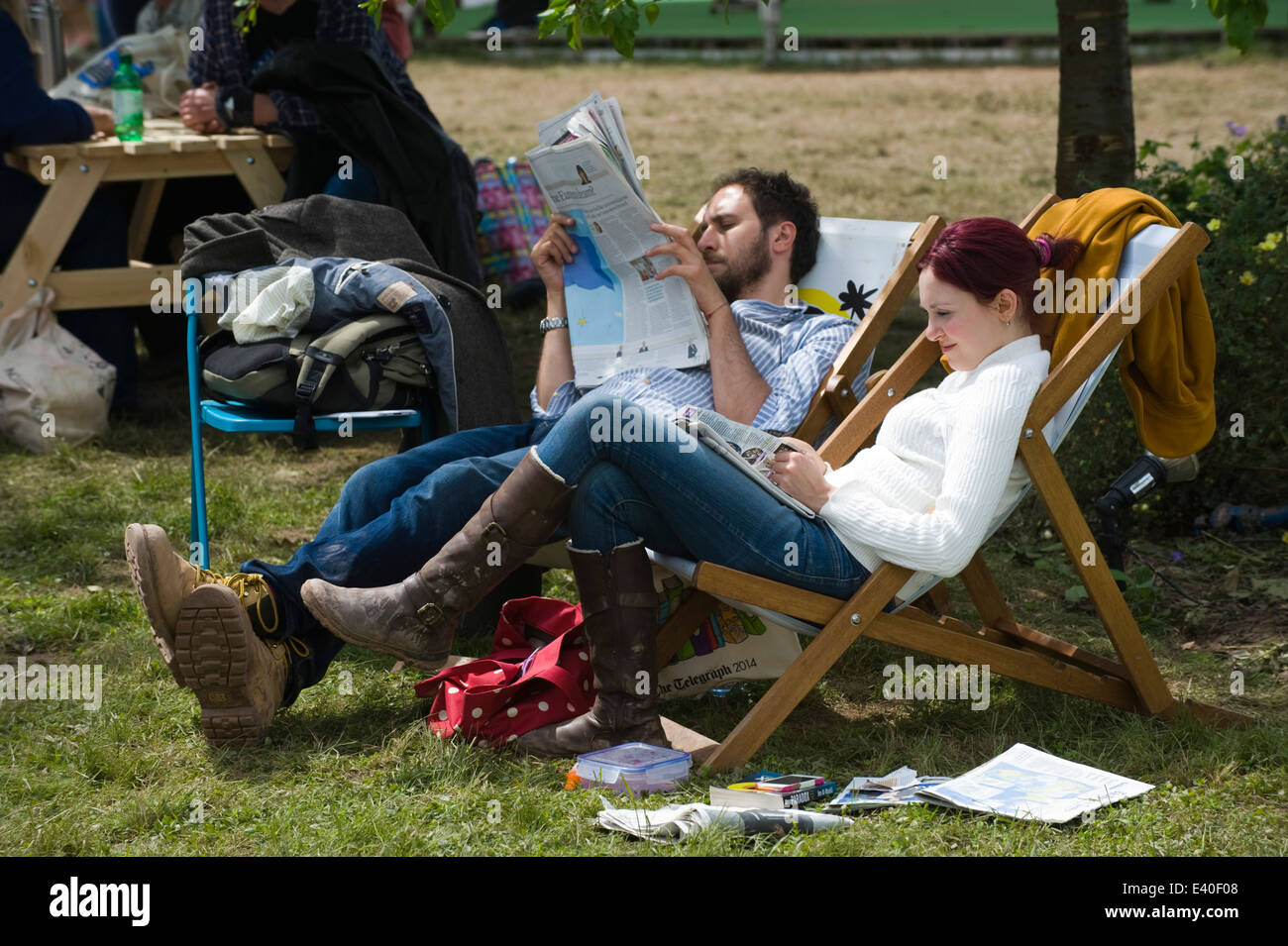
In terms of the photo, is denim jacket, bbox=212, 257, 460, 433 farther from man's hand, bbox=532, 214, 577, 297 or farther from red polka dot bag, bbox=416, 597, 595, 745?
red polka dot bag, bbox=416, 597, 595, 745

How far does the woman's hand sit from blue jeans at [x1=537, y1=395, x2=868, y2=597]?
0.27ft

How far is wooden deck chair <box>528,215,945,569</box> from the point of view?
348 centimetres

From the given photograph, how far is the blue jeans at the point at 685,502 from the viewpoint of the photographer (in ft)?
9.42

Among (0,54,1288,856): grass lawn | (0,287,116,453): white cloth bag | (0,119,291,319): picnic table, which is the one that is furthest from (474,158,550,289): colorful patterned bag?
(0,287,116,453): white cloth bag

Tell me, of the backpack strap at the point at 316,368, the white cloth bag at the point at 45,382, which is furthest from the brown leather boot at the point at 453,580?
the white cloth bag at the point at 45,382

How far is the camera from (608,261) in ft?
11.8

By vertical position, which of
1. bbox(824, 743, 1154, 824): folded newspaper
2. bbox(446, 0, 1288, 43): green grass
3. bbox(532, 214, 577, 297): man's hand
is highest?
bbox(446, 0, 1288, 43): green grass

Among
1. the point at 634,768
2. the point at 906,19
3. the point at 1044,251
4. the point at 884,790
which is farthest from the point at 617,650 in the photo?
the point at 906,19

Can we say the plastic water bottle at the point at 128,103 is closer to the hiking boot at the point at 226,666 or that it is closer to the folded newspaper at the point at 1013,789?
the hiking boot at the point at 226,666

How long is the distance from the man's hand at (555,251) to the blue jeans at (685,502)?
2.89 ft

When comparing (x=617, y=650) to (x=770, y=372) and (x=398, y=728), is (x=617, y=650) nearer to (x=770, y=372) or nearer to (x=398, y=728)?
(x=398, y=728)

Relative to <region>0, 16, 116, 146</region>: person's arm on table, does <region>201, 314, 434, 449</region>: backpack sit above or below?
below

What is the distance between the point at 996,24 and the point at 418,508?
18237 millimetres
